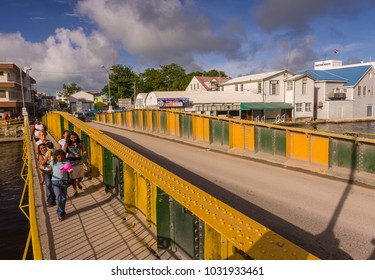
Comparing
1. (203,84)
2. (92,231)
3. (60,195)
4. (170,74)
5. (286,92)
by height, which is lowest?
(92,231)

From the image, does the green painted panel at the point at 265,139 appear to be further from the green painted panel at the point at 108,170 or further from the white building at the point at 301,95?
the white building at the point at 301,95

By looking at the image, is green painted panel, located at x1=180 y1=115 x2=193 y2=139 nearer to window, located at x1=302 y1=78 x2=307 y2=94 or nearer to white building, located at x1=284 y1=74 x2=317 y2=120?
white building, located at x1=284 y1=74 x2=317 y2=120

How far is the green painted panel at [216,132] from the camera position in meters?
16.6

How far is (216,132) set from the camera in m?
16.9

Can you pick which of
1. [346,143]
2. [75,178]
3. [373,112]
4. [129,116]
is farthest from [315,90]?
[75,178]

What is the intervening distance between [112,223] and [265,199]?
162 inches

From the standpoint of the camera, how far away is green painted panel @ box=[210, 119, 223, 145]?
54.5 feet

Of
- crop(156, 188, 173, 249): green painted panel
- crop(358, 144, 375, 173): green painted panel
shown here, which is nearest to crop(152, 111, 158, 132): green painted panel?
crop(358, 144, 375, 173): green painted panel

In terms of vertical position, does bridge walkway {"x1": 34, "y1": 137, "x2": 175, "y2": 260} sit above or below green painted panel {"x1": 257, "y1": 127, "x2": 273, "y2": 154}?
below

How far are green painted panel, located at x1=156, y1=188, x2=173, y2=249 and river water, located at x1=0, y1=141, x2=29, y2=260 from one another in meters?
5.38

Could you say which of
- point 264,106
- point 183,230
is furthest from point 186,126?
point 264,106

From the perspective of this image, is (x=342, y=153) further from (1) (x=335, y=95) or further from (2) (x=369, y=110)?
(2) (x=369, y=110)

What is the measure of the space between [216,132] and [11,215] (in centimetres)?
1033

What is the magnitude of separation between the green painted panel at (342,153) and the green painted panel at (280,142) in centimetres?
228
